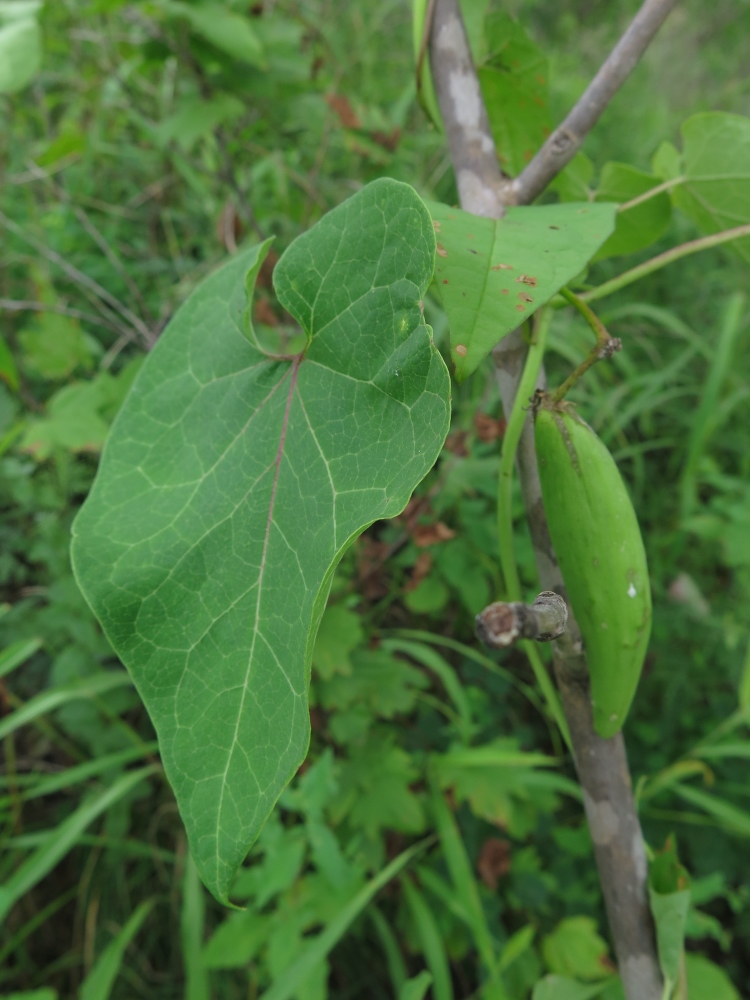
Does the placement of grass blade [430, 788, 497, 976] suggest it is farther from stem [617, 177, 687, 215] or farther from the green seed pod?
stem [617, 177, 687, 215]

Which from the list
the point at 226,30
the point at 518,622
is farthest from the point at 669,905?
the point at 226,30

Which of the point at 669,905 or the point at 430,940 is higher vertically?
the point at 669,905

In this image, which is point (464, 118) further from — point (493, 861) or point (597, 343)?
point (493, 861)

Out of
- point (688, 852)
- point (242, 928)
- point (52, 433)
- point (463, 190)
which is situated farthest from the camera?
point (688, 852)

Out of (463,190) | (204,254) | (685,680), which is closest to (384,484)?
(463,190)

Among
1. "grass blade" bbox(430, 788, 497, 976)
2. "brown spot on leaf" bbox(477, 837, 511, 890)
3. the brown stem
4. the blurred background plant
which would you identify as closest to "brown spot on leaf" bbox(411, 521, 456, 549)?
the blurred background plant

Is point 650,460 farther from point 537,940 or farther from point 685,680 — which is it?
point 537,940

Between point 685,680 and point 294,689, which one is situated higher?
point 294,689
